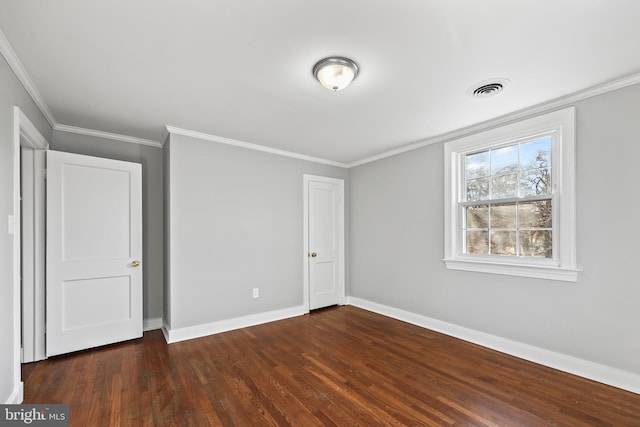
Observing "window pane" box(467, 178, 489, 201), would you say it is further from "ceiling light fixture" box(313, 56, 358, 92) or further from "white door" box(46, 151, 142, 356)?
"white door" box(46, 151, 142, 356)

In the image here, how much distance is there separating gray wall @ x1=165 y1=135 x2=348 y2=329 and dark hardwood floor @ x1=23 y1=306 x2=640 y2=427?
1.79 feet

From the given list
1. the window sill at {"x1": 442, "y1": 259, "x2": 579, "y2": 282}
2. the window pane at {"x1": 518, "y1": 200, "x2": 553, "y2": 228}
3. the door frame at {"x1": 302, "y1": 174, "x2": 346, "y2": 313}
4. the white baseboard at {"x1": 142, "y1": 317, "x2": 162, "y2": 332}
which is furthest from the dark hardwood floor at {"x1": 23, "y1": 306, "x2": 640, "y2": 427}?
the window pane at {"x1": 518, "y1": 200, "x2": 553, "y2": 228}

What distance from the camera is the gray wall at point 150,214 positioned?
12.2ft

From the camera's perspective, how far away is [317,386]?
2377 millimetres

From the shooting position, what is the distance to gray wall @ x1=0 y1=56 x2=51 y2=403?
1.88 metres

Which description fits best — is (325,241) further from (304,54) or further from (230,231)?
(304,54)

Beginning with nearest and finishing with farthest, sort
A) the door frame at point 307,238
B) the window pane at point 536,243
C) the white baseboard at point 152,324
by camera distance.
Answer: the window pane at point 536,243 → the white baseboard at point 152,324 → the door frame at point 307,238

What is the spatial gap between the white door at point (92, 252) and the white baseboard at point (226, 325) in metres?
0.46

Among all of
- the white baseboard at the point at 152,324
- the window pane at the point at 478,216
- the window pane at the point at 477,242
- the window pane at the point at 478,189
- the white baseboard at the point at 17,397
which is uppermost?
the window pane at the point at 478,189

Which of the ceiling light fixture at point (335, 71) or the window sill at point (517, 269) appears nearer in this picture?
the ceiling light fixture at point (335, 71)

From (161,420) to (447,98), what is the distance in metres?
3.38

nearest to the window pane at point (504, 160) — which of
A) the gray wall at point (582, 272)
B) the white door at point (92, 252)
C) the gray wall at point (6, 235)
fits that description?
the gray wall at point (582, 272)

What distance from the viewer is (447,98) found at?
8.62 feet

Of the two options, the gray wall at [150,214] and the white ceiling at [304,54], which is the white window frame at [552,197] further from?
the gray wall at [150,214]
